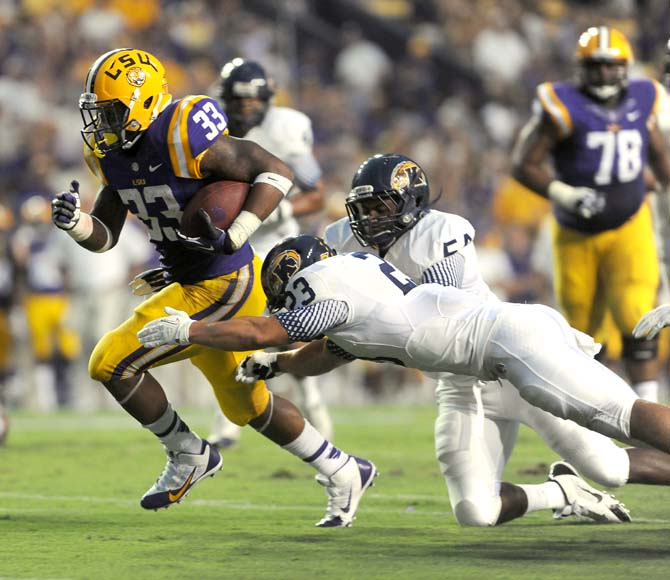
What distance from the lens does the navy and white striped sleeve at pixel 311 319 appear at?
4395 millimetres

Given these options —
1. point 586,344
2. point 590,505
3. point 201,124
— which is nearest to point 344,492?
point 590,505

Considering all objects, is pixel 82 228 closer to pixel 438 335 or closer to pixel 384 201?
pixel 384 201

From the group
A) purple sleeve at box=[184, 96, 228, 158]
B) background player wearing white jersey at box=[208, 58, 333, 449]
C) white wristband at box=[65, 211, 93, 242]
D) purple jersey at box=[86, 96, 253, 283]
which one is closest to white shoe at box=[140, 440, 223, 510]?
purple jersey at box=[86, 96, 253, 283]

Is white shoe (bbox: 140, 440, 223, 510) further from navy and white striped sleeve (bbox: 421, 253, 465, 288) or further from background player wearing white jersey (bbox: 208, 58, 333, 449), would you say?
background player wearing white jersey (bbox: 208, 58, 333, 449)

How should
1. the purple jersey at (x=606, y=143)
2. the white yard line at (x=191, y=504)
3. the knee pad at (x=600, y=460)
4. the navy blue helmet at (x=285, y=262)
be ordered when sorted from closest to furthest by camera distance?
the navy blue helmet at (x=285, y=262)
the knee pad at (x=600, y=460)
the white yard line at (x=191, y=504)
the purple jersey at (x=606, y=143)

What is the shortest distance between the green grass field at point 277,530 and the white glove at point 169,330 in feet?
2.29

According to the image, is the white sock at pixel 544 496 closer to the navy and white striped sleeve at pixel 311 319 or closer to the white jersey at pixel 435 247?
the white jersey at pixel 435 247

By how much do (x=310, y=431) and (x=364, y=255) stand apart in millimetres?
1085

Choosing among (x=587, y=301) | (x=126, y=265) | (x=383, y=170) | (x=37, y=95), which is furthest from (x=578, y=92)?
(x=37, y=95)

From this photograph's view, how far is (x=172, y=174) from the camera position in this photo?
5230mm

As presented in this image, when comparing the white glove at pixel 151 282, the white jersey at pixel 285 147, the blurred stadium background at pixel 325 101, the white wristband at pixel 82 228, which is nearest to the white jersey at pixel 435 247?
the white glove at pixel 151 282

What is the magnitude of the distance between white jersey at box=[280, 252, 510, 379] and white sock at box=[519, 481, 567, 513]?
77 centimetres

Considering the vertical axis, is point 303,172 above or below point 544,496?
above

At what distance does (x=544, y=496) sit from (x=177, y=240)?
1645mm
